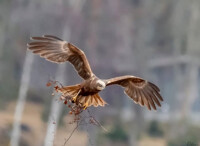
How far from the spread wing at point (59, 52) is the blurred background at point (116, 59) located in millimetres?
5011

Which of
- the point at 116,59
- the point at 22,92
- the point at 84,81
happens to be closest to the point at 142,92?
the point at 84,81

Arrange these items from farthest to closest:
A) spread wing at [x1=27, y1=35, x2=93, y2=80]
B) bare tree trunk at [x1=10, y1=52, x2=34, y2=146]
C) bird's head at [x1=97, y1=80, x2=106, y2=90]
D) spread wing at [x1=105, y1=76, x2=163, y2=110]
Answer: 1. bare tree trunk at [x1=10, y1=52, x2=34, y2=146]
2. spread wing at [x1=105, y1=76, x2=163, y2=110]
3. spread wing at [x1=27, y1=35, x2=93, y2=80]
4. bird's head at [x1=97, y1=80, x2=106, y2=90]

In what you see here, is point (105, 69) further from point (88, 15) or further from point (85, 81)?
point (85, 81)

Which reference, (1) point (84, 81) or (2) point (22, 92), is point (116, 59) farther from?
(1) point (84, 81)

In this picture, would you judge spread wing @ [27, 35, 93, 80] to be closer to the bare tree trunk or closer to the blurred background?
the blurred background

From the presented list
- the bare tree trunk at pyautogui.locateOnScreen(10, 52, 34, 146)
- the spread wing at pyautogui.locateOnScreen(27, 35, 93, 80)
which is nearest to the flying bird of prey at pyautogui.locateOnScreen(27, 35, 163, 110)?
the spread wing at pyautogui.locateOnScreen(27, 35, 93, 80)

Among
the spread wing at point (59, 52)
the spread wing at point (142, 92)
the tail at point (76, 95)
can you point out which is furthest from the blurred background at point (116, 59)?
the tail at point (76, 95)

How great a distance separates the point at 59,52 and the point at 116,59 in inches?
298

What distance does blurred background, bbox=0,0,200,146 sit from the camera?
9352 millimetres

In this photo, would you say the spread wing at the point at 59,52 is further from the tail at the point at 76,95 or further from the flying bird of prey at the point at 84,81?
the tail at the point at 76,95

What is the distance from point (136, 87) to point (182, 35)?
8267mm

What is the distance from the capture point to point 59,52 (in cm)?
342

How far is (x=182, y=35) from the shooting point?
11742mm

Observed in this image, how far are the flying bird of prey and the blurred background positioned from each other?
15.9 ft
